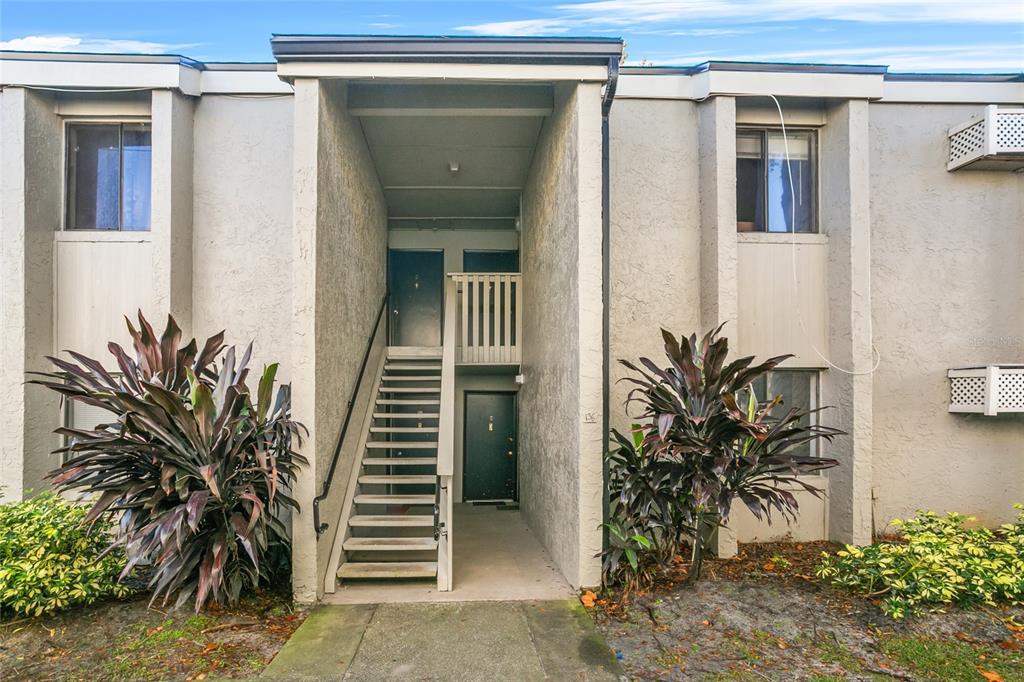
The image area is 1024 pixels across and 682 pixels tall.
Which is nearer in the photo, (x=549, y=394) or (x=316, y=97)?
(x=316, y=97)

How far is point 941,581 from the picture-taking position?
14.2ft

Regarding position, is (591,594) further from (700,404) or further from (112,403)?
(112,403)

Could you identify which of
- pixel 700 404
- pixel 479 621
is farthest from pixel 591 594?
pixel 700 404

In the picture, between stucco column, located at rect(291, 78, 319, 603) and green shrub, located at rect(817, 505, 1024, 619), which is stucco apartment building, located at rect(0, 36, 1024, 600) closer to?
stucco column, located at rect(291, 78, 319, 603)

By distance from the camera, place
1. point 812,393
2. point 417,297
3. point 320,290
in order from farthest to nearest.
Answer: point 417,297 → point 812,393 → point 320,290

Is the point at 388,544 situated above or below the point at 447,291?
below

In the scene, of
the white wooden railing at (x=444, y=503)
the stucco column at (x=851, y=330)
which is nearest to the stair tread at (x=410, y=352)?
the white wooden railing at (x=444, y=503)

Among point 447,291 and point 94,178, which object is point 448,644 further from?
point 94,178

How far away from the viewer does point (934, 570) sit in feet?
14.4

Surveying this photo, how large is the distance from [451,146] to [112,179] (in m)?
3.52

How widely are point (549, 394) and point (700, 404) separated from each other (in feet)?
5.71

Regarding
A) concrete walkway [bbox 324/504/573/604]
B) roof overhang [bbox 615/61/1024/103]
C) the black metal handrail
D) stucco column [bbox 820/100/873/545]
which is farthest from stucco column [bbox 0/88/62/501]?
stucco column [bbox 820/100/873/545]

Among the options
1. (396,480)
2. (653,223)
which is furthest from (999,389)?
(396,480)

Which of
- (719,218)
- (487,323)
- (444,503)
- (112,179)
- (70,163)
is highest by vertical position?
(70,163)
